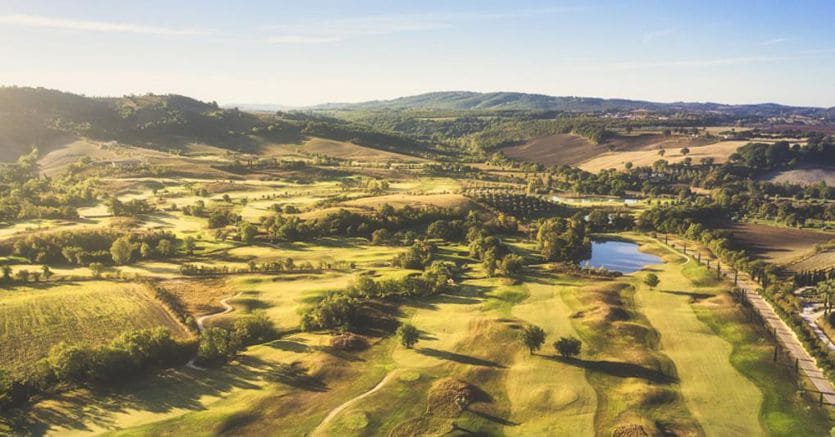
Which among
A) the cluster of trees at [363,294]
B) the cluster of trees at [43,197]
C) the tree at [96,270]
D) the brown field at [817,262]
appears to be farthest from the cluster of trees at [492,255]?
the cluster of trees at [43,197]

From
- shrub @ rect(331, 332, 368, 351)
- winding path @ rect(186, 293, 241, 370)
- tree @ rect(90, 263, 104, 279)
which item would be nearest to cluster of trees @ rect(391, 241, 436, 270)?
winding path @ rect(186, 293, 241, 370)

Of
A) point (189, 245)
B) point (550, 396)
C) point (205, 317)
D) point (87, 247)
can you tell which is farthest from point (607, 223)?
point (87, 247)

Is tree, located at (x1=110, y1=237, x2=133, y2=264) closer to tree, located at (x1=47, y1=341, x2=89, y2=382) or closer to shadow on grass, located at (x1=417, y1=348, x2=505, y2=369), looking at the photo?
tree, located at (x1=47, y1=341, x2=89, y2=382)

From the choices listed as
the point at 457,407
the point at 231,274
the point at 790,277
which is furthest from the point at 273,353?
the point at 790,277

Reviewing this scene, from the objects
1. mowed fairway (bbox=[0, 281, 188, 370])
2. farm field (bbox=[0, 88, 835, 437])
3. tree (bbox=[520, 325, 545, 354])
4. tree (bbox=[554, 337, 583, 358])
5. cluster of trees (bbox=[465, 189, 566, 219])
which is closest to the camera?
farm field (bbox=[0, 88, 835, 437])

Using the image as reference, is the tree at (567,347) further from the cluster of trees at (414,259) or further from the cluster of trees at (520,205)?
the cluster of trees at (520,205)

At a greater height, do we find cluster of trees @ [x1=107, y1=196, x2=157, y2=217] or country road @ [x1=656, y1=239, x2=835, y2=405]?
cluster of trees @ [x1=107, y1=196, x2=157, y2=217]
